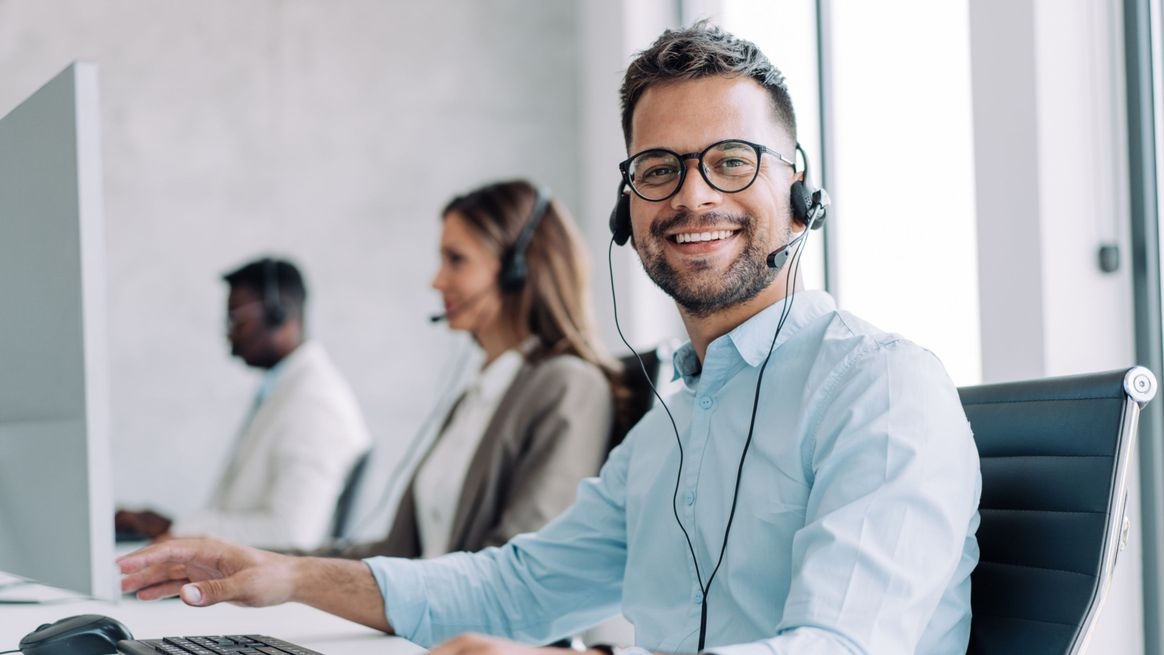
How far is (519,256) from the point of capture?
8.43ft

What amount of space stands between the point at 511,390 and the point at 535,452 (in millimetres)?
164

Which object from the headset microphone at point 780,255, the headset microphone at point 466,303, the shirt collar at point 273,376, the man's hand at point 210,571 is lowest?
the man's hand at point 210,571

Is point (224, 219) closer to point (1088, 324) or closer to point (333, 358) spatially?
point (333, 358)

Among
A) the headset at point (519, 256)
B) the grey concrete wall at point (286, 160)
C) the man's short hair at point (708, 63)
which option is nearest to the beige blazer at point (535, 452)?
the headset at point (519, 256)

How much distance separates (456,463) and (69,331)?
5.34 feet

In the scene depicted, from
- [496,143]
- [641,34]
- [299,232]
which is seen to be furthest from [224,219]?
[641,34]

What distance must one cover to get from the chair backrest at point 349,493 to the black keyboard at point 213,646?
1837 millimetres

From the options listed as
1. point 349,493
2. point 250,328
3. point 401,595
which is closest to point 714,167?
point 401,595

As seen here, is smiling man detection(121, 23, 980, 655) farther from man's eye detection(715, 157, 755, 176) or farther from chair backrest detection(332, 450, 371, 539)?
chair backrest detection(332, 450, 371, 539)

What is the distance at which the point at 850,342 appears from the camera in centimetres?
114

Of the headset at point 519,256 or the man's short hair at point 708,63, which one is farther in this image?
the headset at point 519,256

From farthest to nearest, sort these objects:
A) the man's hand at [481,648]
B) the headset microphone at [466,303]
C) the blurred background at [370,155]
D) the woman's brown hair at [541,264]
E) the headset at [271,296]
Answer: the headset at [271,296] → the blurred background at [370,155] → the headset microphone at [466,303] → the woman's brown hair at [541,264] → the man's hand at [481,648]

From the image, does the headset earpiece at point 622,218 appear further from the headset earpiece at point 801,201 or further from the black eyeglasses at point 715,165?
the headset earpiece at point 801,201

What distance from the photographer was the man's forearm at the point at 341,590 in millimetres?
1355
